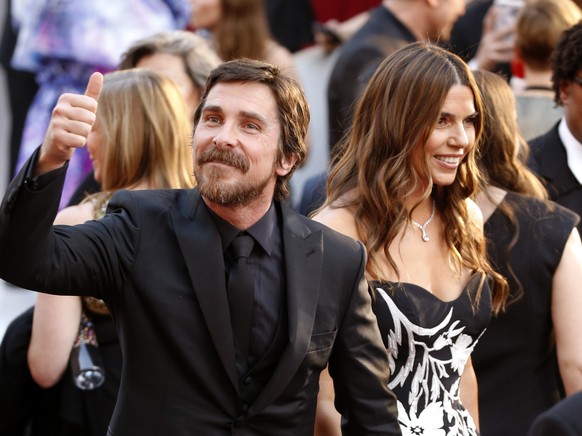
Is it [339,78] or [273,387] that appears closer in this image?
[273,387]

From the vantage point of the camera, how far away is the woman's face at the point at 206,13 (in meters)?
7.44

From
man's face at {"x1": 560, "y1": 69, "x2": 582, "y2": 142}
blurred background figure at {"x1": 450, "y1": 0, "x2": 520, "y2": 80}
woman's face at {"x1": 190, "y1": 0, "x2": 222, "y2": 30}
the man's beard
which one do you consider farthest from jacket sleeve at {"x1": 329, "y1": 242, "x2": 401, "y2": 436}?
woman's face at {"x1": 190, "y1": 0, "x2": 222, "y2": 30}

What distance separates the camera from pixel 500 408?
439cm

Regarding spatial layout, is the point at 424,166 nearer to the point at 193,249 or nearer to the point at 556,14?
the point at 193,249

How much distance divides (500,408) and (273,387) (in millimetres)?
1484

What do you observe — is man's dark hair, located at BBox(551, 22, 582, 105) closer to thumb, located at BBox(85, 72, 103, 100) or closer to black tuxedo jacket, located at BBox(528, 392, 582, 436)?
thumb, located at BBox(85, 72, 103, 100)

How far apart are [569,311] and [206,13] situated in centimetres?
392

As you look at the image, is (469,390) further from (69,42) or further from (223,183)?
(69,42)

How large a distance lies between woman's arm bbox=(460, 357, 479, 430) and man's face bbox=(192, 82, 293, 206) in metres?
1.16

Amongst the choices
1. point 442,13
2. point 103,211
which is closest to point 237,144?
point 103,211

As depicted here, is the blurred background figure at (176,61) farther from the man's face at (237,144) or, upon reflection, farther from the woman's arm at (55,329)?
the man's face at (237,144)

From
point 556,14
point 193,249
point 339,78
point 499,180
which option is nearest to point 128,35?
point 339,78

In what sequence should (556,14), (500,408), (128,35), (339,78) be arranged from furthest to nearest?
(128,35), (339,78), (556,14), (500,408)

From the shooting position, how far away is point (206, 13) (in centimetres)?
748
